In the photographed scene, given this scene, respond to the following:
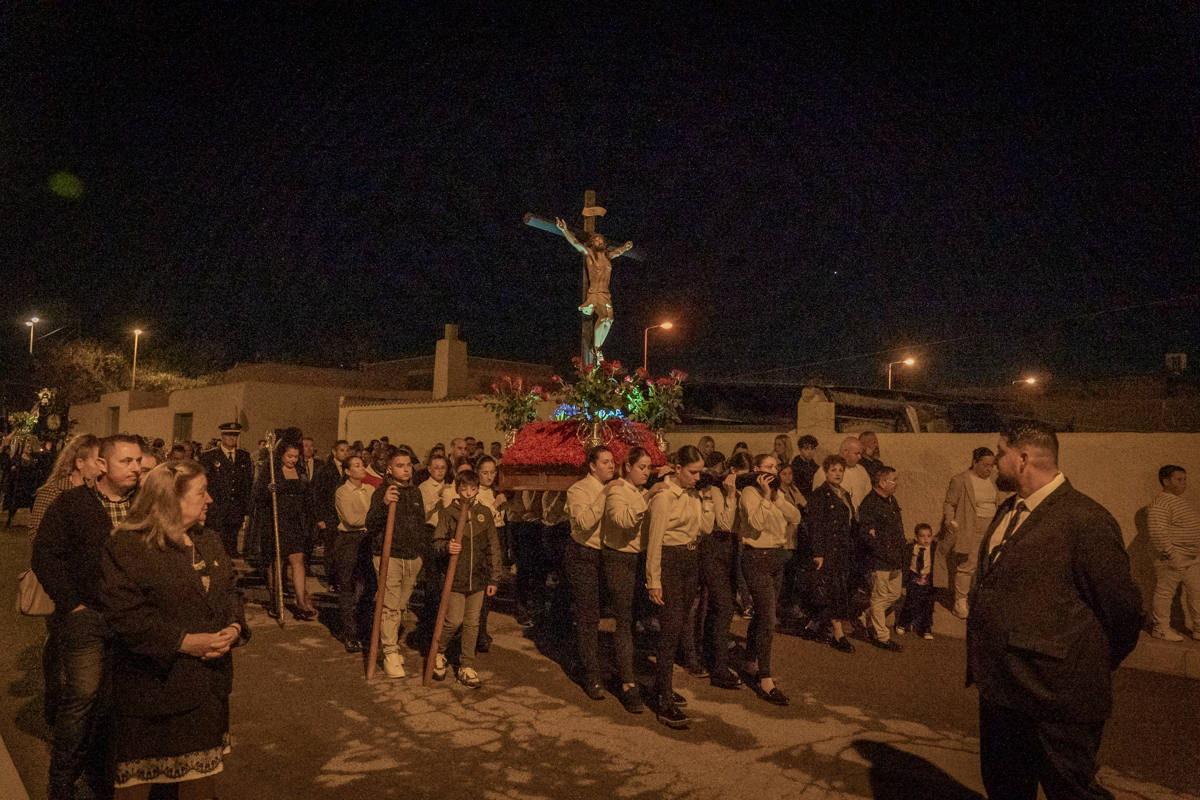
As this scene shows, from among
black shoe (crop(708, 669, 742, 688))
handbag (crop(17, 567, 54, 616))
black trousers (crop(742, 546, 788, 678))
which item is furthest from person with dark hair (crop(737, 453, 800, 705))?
handbag (crop(17, 567, 54, 616))

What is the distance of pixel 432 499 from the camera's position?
312 inches

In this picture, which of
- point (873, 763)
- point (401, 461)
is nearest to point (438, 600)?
point (401, 461)

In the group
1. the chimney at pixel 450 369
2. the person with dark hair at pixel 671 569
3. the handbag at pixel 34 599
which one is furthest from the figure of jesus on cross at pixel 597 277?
the chimney at pixel 450 369

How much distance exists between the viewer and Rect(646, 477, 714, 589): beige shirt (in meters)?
6.21

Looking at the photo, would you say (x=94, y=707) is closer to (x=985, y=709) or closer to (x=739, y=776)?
(x=739, y=776)

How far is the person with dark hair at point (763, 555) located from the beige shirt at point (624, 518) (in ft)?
3.39

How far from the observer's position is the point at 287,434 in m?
9.93

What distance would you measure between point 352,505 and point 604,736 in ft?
12.4

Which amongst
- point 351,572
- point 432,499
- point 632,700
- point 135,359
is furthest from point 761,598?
point 135,359

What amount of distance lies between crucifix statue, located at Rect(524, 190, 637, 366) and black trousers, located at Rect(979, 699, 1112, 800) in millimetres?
7346

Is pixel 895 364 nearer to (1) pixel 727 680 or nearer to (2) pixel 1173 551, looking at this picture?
(2) pixel 1173 551

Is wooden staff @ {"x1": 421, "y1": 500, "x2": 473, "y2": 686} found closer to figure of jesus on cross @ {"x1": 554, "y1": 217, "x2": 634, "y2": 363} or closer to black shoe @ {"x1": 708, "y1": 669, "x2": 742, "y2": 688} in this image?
black shoe @ {"x1": 708, "y1": 669, "x2": 742, "y2": 688}

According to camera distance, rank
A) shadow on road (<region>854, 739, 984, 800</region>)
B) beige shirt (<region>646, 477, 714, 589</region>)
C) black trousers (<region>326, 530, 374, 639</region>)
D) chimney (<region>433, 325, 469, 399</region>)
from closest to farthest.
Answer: shadow on road (<region>854, 739, 984, 800</region>) < beige shirt (<region>646, 477, 714, 589</region>) < black trousers (<region>326, 530, 374, 639</region>) < chimney (<region>433, 325, 469, 399</region>)

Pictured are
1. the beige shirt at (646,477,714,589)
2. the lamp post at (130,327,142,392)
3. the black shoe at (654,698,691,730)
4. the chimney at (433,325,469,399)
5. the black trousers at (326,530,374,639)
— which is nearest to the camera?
the black shoe at (654,698,691,730)
